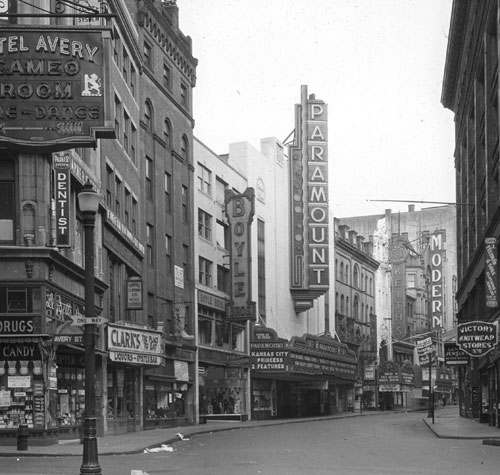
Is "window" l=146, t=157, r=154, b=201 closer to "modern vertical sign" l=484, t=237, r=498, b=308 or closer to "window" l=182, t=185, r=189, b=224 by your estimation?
"window" l=182, t=185, r=189, b=224

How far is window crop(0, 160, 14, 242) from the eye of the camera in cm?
3225

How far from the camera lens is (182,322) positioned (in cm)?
5350

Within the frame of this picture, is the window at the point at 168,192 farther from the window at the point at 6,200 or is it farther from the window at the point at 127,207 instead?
the window at the point at 6,200

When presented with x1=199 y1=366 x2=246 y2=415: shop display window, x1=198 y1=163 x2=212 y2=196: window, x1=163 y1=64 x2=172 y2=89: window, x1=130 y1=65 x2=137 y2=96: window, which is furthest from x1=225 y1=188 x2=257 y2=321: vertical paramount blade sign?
x1=130 y1=65 x2=137 y2=96: window

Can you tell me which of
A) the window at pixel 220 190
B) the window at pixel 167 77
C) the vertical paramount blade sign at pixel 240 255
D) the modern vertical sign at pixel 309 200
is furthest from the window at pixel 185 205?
the modern vertical sign at pixel 309 200

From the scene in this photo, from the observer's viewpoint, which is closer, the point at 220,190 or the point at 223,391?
the point at 223,391

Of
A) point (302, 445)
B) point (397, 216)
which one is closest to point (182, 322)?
point (302, 445)

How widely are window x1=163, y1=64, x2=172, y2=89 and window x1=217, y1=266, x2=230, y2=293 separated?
496 inches

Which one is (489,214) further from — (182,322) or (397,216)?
(397,216)

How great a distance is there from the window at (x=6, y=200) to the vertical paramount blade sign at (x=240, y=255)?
29313 mm

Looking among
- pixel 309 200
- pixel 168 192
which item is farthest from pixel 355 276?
pixel 168 192

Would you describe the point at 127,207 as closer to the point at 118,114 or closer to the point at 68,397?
the point at 118,114

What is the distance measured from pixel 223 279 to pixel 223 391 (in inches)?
273

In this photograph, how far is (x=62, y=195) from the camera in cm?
3278
